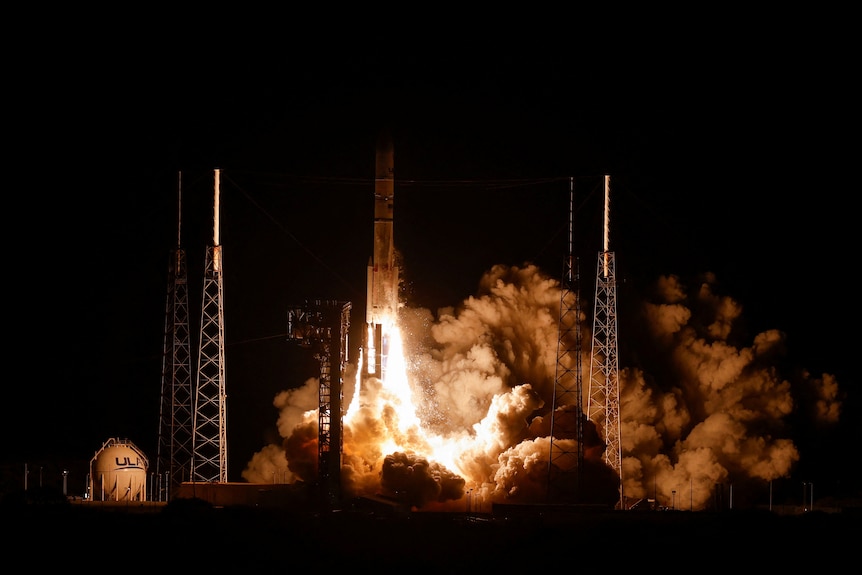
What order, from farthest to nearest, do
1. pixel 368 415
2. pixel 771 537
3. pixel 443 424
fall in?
pixel 443 424, pixel 368 415, pixel 771 537

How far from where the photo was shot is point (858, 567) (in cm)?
4469

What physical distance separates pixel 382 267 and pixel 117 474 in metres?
11.8

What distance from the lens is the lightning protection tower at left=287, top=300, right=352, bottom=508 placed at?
53750 mm

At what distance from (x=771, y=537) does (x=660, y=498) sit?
13857 mm

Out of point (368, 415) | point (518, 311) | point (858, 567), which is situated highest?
point (518, 311)

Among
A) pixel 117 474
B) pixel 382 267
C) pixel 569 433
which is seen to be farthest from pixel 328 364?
pixel 117 474

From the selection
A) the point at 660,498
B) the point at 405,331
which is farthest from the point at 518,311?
the point at 660,498

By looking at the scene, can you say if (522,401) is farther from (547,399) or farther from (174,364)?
(174,364)

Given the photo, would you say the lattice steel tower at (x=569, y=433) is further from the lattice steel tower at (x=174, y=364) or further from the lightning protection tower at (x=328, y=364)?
the lattice steel tower at (x=174, y=364)

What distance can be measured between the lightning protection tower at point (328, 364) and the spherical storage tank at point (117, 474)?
8155mm

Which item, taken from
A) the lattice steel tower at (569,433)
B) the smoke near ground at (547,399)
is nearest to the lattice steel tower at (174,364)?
the smoke near ground at (547,399)

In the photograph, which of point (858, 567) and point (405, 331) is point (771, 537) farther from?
point (405, 331)

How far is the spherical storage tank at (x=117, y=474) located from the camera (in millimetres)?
59219

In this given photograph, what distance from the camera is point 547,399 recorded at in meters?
62.4
